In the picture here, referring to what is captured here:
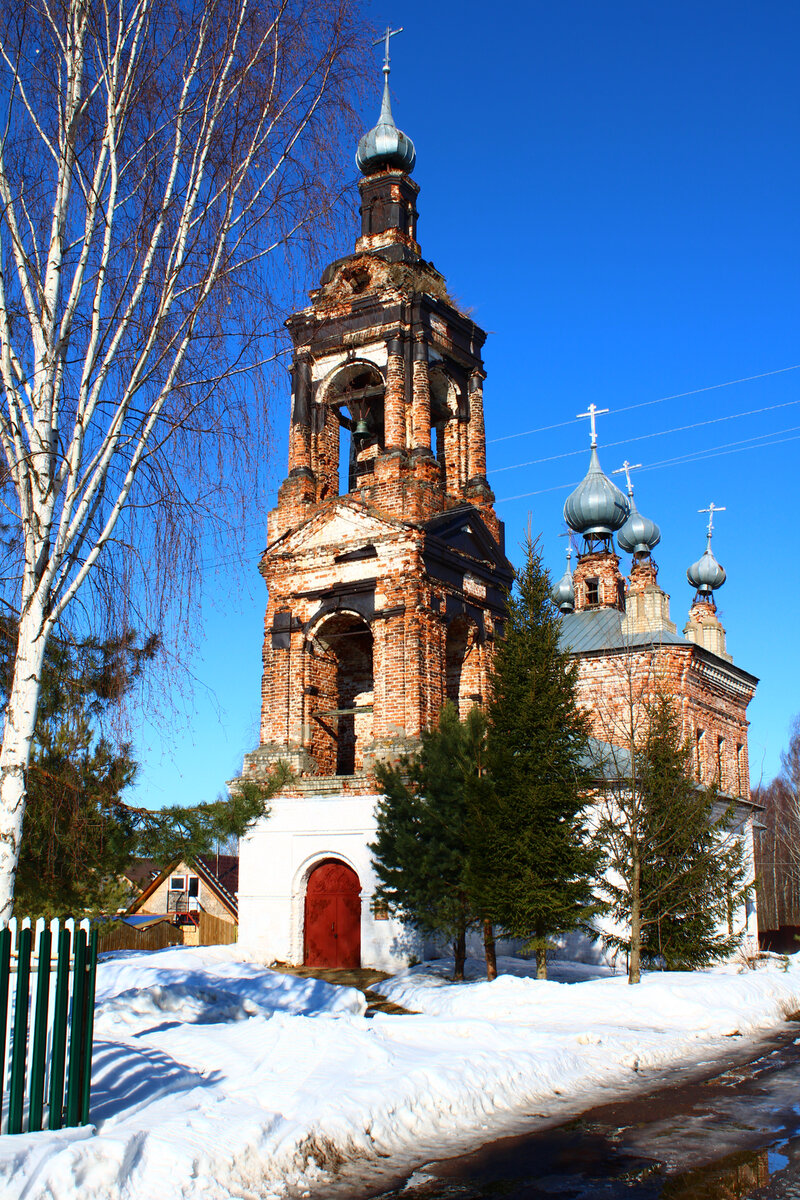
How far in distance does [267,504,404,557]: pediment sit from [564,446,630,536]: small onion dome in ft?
80.5

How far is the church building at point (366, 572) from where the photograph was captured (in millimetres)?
21609

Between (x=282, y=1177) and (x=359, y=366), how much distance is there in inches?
820

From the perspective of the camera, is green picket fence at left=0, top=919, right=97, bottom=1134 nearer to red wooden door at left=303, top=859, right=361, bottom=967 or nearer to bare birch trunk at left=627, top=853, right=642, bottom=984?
bare birch trunk at left=627, top=853, right=642, bottom=984

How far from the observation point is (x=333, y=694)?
78.9 ft

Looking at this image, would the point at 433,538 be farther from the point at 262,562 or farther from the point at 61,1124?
the point at 61,1124

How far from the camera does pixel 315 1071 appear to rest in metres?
8.19

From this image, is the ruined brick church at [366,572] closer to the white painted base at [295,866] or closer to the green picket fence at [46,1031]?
the white painted base at [295,866]

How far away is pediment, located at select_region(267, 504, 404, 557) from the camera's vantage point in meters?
22.7

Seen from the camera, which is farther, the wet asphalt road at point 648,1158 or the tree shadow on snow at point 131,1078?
the tree shadow on snow at point 131,1078

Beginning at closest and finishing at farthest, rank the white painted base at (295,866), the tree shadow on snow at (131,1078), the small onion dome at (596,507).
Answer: the tree shadow on snow at (131,1078)
the white painted base at (295,866)
the small onion dome at (596,507)

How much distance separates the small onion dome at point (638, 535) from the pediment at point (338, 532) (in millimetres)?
25752

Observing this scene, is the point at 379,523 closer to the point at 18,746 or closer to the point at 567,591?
the point at 18,746

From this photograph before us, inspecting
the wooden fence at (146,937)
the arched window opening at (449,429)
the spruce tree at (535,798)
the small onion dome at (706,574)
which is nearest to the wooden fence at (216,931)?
the wooden fence at (146,937)

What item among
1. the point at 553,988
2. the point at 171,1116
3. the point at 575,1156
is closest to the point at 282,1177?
the point at 171,1116
